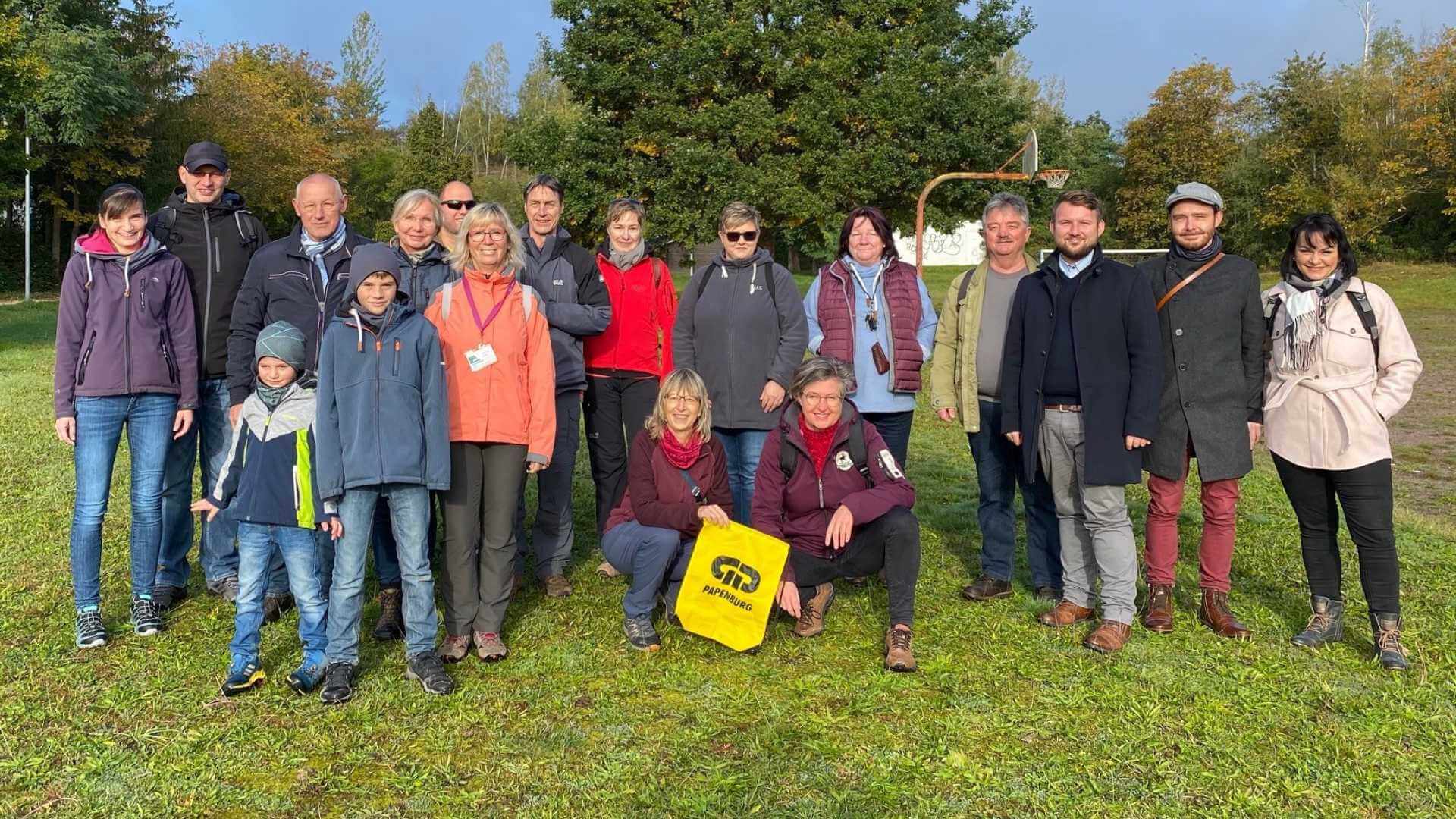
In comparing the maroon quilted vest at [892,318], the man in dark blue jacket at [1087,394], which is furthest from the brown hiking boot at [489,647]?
the man in dark blue jacket at [1087,394]

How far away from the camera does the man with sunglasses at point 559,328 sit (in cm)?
506

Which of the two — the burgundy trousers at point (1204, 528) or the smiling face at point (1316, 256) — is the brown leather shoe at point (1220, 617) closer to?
the burgundy trousers at point (1204, 528)

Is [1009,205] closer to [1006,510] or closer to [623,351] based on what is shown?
[1006,510]

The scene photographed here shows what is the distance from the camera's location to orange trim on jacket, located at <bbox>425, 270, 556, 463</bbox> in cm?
421

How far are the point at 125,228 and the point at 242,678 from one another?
2080mm

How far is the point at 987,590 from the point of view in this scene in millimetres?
5297

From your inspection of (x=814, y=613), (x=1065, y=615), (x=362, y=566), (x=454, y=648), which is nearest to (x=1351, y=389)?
(x=1065, y=615)

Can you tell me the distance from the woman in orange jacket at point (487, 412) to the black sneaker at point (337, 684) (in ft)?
1.48

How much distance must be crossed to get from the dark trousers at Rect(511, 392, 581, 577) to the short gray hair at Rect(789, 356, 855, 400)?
1.23m

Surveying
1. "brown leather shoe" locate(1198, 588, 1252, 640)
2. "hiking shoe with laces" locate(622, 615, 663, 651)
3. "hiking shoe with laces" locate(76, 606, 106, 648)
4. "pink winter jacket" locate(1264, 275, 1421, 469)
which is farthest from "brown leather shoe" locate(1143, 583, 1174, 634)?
"hiking shoe with laces" locate(76, 606, 106, 648)

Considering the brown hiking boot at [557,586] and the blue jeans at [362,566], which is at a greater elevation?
the blue jeans at [362,566]

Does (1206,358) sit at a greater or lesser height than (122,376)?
greater

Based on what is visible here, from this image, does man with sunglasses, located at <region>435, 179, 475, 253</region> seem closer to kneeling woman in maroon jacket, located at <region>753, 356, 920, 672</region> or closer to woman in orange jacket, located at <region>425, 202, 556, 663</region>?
woman in orange jacket, located at <region>425, 202, 556, 663</region>

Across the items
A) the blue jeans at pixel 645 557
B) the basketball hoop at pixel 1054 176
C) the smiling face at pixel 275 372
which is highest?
the basketball hoop at pixel 1054 176
